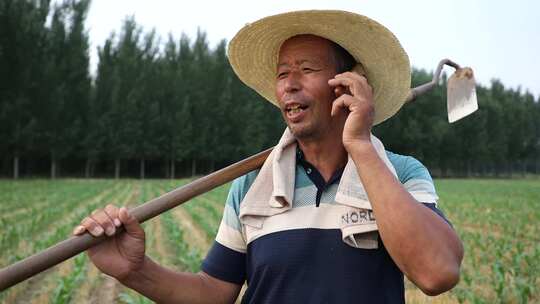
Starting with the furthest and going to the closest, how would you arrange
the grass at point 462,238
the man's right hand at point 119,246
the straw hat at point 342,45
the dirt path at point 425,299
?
1. the grass at point 462,238
2. the dirt path at point 425,299
3. the straw hat at point 342,45
4. the man's right hand at point 119,246

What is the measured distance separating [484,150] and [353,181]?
53220 mm

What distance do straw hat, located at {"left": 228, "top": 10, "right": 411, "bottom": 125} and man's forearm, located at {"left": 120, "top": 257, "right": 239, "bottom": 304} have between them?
28.9 inches

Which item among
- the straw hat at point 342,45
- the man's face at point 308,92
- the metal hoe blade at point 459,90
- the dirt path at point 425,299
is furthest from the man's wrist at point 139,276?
the dirt path at point 425,299

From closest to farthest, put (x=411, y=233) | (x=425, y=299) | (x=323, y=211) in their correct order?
(x=411, y=233) < (x=323, y=211) < (x=425, y=299)

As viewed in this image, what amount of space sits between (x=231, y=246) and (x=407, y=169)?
0.53 metres

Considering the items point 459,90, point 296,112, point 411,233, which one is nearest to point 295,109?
point 296,112

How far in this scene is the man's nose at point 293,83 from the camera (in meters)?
1.52

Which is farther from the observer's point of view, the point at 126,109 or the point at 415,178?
the point at 126,109

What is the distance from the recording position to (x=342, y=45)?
1605mm

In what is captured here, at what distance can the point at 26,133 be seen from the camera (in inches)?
1061

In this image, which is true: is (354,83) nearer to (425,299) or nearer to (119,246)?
(119,246)

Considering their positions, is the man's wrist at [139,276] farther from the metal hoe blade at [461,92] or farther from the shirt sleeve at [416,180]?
the metal hoe blade at [461,92]

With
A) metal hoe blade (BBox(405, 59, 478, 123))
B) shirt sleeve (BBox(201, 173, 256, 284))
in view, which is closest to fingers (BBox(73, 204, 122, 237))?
shirt sleeve (BBox(201, 173, 256, 284))

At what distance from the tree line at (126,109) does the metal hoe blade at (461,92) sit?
20.7m
